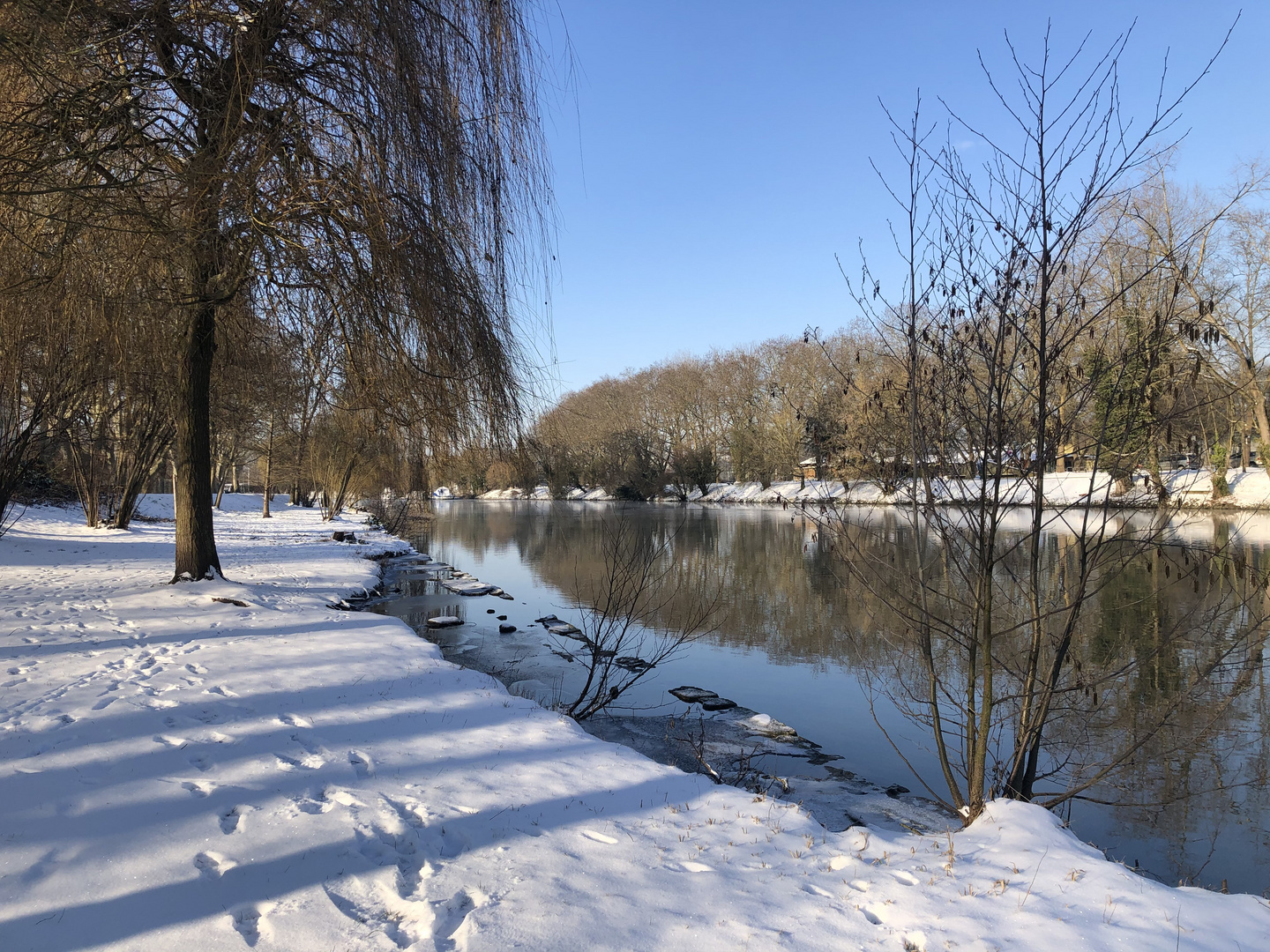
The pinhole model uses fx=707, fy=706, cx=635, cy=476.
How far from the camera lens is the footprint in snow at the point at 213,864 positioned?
94.6 inches

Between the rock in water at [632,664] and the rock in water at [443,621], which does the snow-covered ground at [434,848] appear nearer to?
the rock in water at [632,664]

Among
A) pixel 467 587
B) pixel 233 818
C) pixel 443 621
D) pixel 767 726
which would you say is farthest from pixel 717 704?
pixel 467 587

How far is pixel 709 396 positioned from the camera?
5244 cm

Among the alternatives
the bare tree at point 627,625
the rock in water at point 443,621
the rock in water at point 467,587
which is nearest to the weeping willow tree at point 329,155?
the bare tree at point 627,625

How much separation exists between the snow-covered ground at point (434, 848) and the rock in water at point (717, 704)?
104 inches

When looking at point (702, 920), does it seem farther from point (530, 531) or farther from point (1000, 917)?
point (530, 531)

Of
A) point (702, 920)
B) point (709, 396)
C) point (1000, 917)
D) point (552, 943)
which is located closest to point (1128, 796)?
point (1000, 917)

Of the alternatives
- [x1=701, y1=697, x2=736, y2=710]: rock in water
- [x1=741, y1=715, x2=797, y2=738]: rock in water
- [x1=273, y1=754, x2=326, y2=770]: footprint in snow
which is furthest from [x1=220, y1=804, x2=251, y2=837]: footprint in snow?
[x1=701, y1=697, x2=736, y2=710]: rock in water

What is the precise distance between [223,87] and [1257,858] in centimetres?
765

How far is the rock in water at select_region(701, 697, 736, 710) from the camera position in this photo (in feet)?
22.7

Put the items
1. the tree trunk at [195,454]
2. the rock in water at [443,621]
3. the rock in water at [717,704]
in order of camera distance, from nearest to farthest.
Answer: the rock in water at [717,704], the tree trunk at [195,454], the rock in water at [443,621]

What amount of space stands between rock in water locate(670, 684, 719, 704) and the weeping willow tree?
4046 millimetres

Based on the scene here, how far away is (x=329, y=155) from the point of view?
13.8ft

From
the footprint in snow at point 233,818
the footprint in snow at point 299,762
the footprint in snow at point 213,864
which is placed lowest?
the footprint in snow at point 299,762
